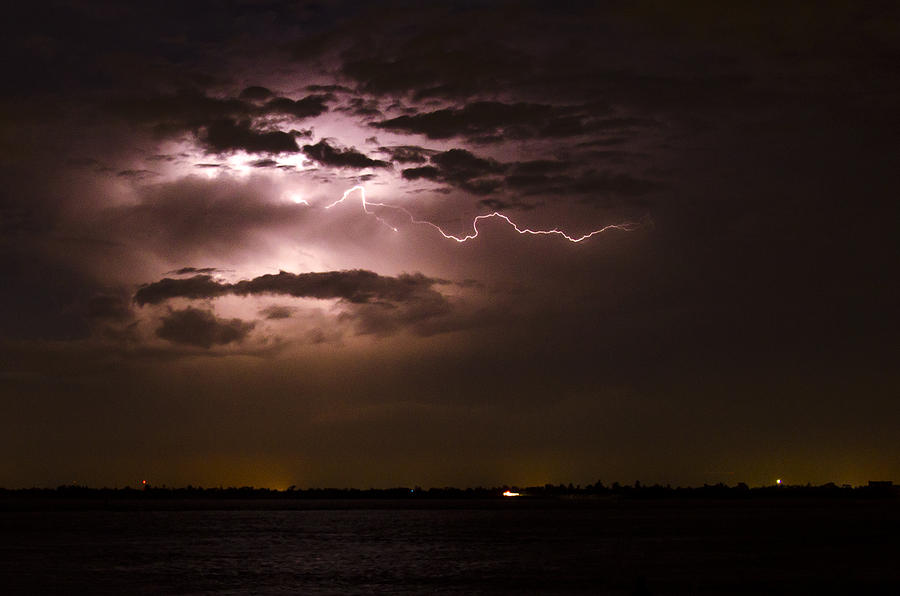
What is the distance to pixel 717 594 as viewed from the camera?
4481cm

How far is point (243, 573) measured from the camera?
179ft

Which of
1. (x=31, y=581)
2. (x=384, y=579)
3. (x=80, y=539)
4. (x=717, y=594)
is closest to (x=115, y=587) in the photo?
(x=31, y=581)

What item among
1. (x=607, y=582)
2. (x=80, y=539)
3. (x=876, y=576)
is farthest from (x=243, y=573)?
(x=80, y=539)

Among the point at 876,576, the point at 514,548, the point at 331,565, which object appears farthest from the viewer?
the point at 514,548

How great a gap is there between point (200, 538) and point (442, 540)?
889 inches

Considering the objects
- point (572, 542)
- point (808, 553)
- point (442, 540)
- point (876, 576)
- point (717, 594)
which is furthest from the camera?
point (442, 540)

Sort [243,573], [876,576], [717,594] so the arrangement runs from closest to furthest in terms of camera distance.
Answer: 1. [717,594]
2. [876,576]
3. [243,573]

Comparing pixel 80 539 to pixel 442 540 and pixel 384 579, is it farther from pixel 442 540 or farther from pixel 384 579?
pixel 384 579

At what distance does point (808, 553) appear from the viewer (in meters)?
68.6

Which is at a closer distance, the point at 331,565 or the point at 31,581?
the point at 31,581

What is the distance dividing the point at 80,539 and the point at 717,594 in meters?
67.8

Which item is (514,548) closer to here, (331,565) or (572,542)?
(572,542)

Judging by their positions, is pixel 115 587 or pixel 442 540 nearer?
pixel 115 587

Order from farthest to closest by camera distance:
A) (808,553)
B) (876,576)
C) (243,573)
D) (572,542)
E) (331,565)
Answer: (572,542)
(808,553)
(331,565)
(243,573)
(876,576)
